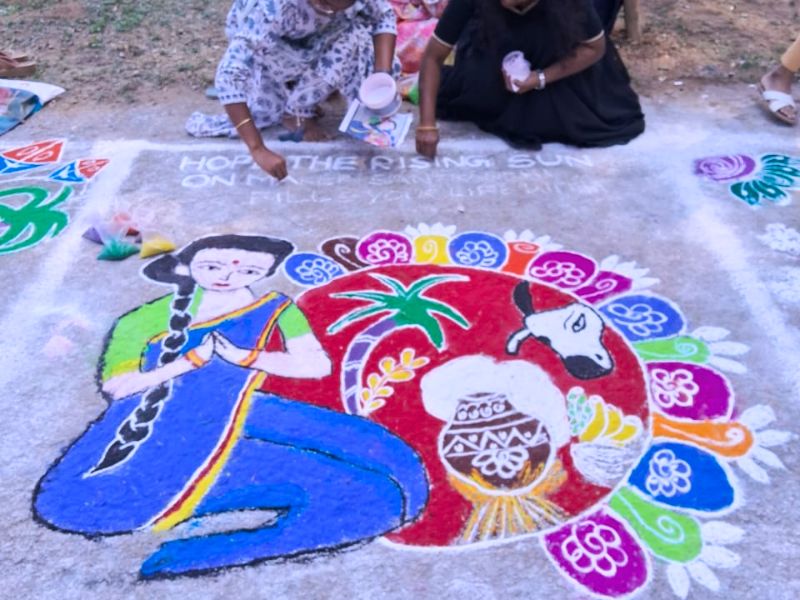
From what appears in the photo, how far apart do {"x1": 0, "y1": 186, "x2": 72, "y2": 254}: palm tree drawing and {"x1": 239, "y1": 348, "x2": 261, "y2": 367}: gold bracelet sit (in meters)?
1.10

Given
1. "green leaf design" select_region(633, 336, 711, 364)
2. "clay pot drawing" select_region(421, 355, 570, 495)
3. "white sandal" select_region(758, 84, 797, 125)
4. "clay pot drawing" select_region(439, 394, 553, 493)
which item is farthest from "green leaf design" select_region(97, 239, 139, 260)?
"white sandal" select_region(758, 84, 797, 125)

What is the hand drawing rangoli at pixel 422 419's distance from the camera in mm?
1800

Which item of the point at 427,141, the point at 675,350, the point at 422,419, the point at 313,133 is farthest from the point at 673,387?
the point at 313,133

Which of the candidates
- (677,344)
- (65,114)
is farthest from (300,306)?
(65,114)

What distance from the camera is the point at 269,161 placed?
123 inches

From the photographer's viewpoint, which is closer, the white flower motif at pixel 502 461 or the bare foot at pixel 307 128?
the white flower motif at pixel 502 461

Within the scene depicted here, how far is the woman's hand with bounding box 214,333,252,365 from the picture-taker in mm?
2299

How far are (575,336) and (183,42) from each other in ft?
11.3

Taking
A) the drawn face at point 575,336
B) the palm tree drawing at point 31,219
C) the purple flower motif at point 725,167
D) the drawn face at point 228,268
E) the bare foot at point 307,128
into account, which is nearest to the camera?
the drawn face at point 575,336

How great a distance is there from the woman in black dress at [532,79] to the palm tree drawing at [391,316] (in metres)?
0.98

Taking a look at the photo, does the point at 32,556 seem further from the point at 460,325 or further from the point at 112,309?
the point at 460,325

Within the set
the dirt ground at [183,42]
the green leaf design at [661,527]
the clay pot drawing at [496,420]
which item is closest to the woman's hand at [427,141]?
the clay pot drawing at [496,420]

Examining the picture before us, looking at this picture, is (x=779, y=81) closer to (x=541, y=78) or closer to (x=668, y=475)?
(x=541, y=78)

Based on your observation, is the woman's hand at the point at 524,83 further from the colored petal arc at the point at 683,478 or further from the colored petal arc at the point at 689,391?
the colored petal arc at the point at 683,478
